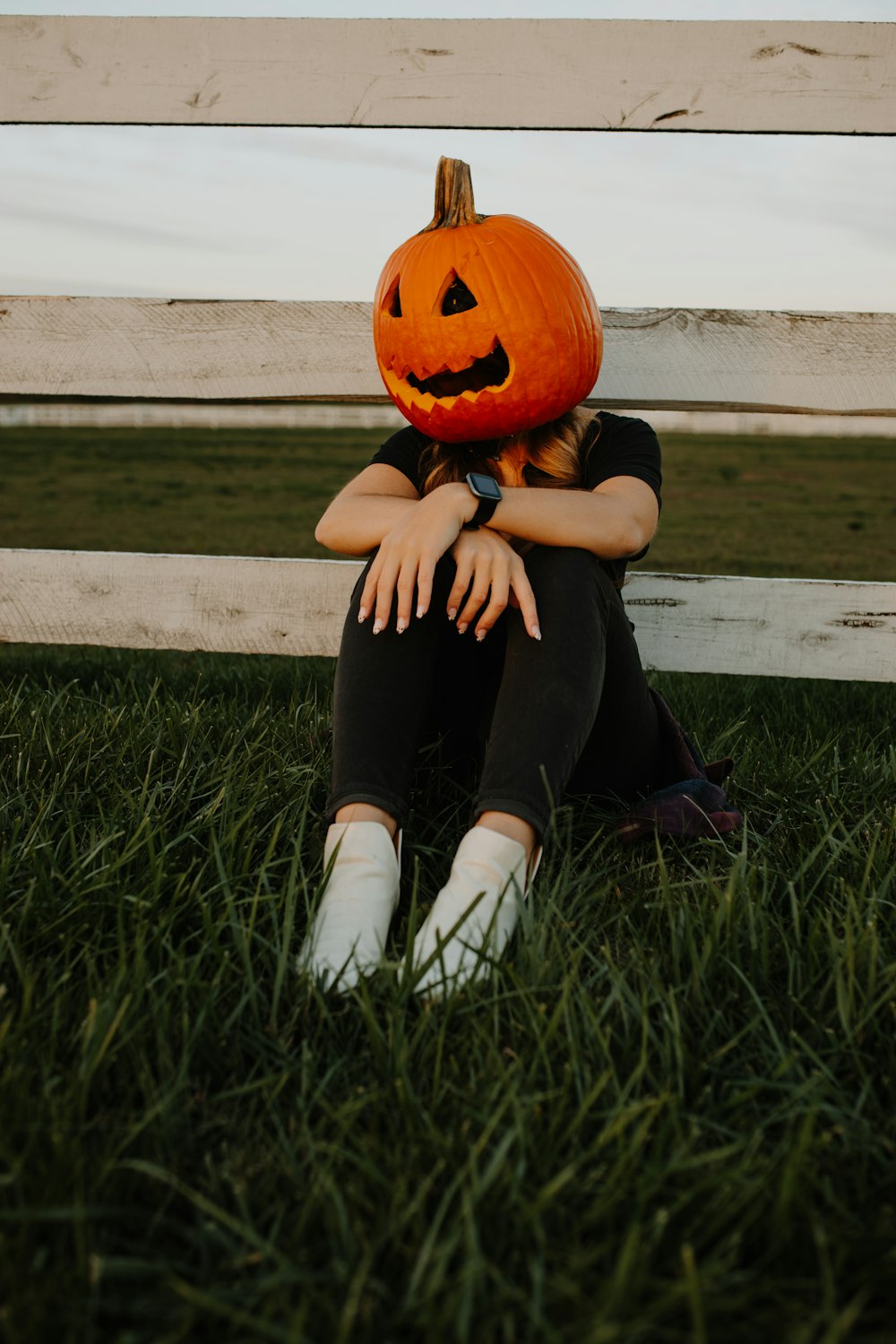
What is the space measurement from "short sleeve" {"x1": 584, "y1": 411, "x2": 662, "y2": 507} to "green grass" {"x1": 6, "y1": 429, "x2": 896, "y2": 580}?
15.3ft

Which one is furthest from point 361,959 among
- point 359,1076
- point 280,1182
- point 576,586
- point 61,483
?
point 61,483

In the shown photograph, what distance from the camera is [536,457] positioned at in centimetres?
210

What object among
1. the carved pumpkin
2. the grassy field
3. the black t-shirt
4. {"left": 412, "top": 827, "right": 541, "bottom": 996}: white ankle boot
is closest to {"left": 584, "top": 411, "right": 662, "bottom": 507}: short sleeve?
the black t-shirt

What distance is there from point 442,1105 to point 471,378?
1.40 m

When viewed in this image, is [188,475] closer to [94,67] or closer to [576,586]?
[94,67]

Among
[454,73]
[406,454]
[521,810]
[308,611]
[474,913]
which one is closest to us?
[474,913]

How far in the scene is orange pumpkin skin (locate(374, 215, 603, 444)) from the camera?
195cm

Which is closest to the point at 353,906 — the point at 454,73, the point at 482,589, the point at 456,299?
the point at 482,589

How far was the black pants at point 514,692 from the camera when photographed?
1.59m

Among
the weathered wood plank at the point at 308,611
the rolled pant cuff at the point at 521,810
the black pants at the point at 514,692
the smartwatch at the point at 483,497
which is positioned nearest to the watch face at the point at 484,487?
the smartwatch at the point at 483,497

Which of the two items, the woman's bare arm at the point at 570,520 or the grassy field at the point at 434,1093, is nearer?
the grassy field at the point at 434,1093

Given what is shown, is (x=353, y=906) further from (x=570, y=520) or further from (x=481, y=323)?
(x=481, y=323)

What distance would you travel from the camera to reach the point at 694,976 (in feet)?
4.31

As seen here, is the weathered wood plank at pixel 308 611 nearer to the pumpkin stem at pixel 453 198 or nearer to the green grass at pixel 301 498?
Result: the pumpkin stem at pixel 453 198
